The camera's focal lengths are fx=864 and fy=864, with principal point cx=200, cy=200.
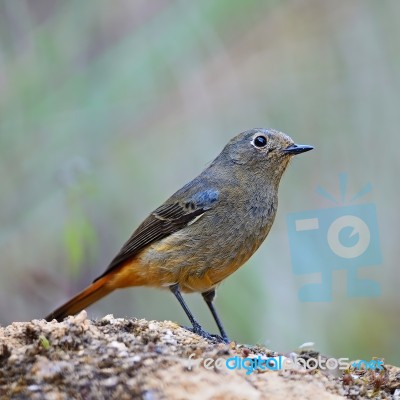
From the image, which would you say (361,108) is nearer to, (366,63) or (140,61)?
(366,63)

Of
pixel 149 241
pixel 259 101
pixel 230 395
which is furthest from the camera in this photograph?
pixel 259 101

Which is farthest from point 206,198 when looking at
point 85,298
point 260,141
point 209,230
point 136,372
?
point 136,372

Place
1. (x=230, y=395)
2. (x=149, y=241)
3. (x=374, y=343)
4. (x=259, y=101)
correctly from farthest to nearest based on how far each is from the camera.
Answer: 1. (x=259, y=101)
2. (x=374, y=343)
3. (x=149, y=241)
4. (x=230, y=395)

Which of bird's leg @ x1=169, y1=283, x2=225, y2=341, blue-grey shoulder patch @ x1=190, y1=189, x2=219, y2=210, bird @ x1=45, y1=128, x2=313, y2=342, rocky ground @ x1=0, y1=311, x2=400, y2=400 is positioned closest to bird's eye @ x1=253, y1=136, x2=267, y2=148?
bird @ x1=45, y1=128, x2=313, y2=342

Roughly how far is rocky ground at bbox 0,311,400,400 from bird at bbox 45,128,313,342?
119 cm

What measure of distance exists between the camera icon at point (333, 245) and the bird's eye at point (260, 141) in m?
0.50

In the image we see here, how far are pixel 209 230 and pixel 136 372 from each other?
1.95 metres

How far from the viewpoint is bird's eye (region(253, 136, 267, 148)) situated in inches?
216

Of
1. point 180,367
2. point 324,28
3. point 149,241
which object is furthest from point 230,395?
point 324,28

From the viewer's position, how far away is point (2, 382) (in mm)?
3336

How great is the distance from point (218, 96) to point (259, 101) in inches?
16.7

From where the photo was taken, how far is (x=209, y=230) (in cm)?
515

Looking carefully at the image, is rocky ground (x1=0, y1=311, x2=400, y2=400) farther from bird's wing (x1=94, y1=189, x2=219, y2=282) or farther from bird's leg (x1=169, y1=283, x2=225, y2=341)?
bird's wing (x1=94, y1=189, x2=219, y2=282)

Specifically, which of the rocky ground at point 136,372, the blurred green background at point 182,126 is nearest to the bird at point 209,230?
the blurred green background at point 182,126
